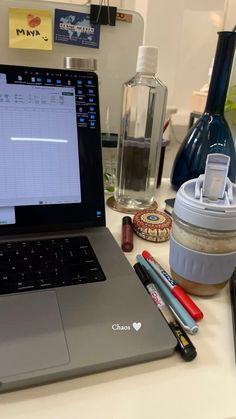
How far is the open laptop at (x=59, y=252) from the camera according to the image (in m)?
0.31

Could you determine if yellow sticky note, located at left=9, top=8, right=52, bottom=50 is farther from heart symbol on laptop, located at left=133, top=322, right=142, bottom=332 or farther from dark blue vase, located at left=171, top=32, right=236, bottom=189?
heart symbol on laptop, located at left=133, top=322, right=142, bottom=332

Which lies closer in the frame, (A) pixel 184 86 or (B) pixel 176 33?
(B) pixel 176 33

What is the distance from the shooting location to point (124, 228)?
0.56 metres

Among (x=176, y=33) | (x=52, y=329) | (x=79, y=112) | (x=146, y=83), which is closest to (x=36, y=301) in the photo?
(x=52, y=329)

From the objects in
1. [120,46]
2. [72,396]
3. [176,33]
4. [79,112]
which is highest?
[176,33]

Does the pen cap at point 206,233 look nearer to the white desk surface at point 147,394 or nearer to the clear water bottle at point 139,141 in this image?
the white desk surface at point 147,394

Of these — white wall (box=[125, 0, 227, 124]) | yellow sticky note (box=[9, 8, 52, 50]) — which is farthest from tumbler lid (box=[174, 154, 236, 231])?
white wall (box=[125, 0, 227, 124])

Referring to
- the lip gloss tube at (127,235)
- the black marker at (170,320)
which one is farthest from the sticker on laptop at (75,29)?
the black marker at (170,320)

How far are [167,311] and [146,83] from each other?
0.48m

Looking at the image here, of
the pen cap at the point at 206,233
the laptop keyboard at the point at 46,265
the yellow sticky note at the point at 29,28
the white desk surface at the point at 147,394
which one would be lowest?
the white desk surface at the point at 147,394

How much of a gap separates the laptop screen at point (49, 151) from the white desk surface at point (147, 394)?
258 mm

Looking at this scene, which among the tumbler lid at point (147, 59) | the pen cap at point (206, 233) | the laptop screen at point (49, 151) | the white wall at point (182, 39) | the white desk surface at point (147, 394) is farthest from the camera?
the white wall at point (182, 39)

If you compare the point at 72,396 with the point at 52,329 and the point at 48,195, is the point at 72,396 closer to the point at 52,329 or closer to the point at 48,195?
the point at 52,329

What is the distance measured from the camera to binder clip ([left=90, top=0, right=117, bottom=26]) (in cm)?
68
